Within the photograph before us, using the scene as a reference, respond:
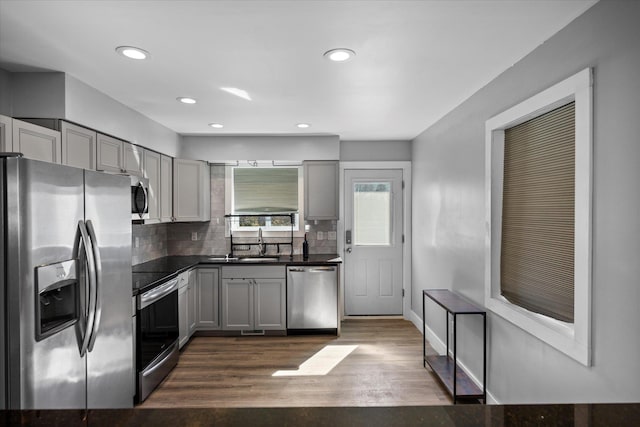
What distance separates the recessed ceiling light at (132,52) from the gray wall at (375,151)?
3.10m

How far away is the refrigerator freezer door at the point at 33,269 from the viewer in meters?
1.50

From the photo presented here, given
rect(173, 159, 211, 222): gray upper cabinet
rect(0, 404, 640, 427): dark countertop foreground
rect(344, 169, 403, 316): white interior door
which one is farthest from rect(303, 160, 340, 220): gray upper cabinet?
rect(0, 404, 640, 427): dark countertop foreground

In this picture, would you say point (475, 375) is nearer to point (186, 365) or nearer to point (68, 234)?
point (186, 365)

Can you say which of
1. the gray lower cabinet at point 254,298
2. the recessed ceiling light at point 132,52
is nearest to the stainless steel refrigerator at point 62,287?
the recessed ceiling light at point 132,52

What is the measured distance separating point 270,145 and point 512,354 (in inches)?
134

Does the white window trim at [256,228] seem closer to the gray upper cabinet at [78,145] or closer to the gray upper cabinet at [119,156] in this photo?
the gray upper cabinet at [119,156]

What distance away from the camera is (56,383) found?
1665 mm

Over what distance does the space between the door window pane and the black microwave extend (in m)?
2.69

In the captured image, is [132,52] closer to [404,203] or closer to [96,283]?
[96,283]

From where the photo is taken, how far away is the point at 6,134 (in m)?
2.05

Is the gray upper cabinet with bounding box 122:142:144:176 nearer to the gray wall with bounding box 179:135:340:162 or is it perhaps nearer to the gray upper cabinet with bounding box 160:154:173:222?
the gray upper cabinet with bounding box 160:154:173:222

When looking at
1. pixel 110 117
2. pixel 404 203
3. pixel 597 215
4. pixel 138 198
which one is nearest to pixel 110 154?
pixel 110 117

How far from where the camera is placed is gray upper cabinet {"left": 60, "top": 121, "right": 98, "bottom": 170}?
2488mm

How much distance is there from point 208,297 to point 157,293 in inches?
49.9
